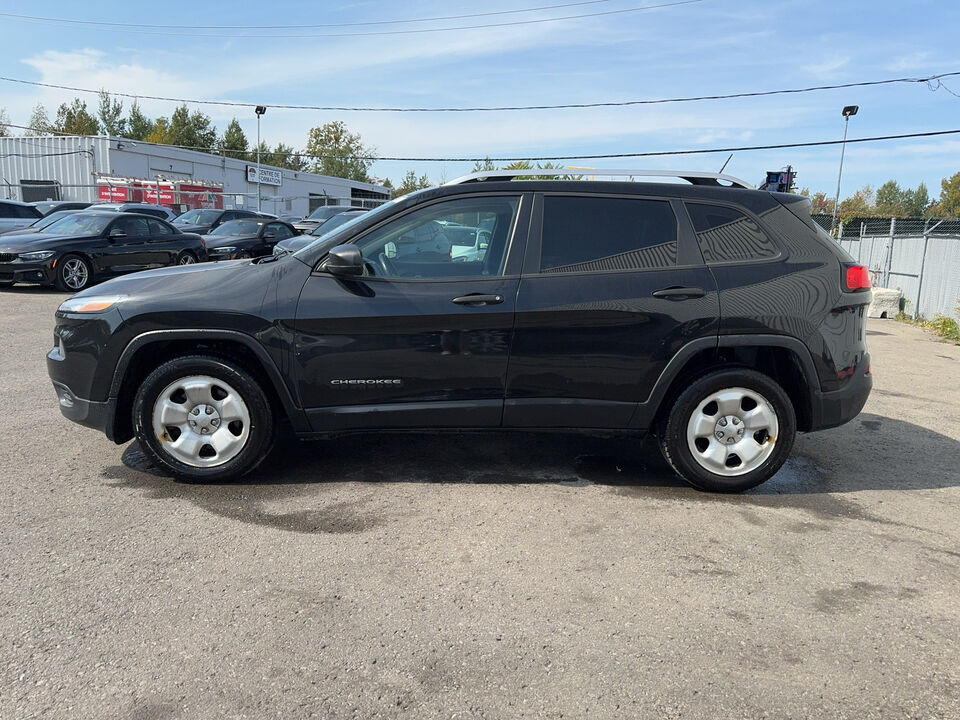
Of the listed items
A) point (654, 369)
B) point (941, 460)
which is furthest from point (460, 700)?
point (941, 460)

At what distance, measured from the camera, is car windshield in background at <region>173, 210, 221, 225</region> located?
872 inches

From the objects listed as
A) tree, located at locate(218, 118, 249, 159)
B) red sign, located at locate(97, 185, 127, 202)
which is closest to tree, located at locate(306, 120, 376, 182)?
tree, located at locate(218, 118, 249, 159)

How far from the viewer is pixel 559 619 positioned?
314cm

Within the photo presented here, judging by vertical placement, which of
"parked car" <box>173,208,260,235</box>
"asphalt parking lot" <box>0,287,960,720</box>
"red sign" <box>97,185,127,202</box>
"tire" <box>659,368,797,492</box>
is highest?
"red sign" <box>97,185,127,202</box>

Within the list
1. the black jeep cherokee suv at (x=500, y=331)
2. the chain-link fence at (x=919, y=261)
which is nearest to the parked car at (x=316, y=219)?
the chain-link fence at (x=919, y=261)

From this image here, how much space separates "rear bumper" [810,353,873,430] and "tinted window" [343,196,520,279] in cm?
213

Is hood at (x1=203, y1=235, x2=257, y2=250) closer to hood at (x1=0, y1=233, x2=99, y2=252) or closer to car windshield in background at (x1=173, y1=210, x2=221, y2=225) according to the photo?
hood at (x1=0, y1=233, x2=99, y2=252)

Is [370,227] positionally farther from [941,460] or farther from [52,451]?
[941,460]

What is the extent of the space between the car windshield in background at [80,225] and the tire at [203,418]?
11.3m

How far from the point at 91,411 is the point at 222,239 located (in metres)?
14.1

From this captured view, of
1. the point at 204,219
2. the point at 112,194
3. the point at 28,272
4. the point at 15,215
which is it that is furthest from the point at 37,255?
the point at 112,194

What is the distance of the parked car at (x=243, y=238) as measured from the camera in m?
17.3

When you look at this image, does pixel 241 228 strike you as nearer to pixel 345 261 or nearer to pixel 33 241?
pixel 33 241

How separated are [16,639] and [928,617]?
3714 mm
